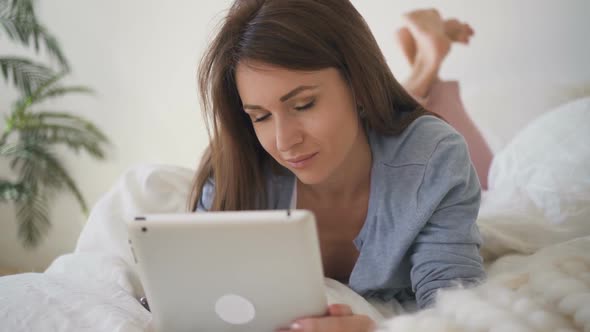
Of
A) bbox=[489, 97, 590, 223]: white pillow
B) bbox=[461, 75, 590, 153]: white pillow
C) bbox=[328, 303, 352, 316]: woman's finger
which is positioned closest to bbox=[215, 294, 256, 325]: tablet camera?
bbox=[328, 303, 352, 316]: woman's finger

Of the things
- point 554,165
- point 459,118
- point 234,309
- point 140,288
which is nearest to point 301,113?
point 234,309

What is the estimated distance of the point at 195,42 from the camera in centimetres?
205

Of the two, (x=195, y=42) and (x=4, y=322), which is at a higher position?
(x=195, y=42)

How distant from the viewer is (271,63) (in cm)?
78

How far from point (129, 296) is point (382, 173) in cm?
52

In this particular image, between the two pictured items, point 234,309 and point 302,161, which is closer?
point 234,309

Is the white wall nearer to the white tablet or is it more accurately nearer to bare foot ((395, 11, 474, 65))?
bare foot ((395, 11, 474, 65))

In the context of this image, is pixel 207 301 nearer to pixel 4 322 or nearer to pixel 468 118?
pixel 4 322

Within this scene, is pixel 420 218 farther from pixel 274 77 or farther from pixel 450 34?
pixel 450 34

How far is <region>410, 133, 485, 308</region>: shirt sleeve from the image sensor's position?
78cm

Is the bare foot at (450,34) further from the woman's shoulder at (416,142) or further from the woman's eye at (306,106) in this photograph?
the woman's eye at (306,106)

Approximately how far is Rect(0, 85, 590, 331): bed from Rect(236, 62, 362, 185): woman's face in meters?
0.25

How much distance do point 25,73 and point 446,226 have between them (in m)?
2.09

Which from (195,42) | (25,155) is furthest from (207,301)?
(25,155)
